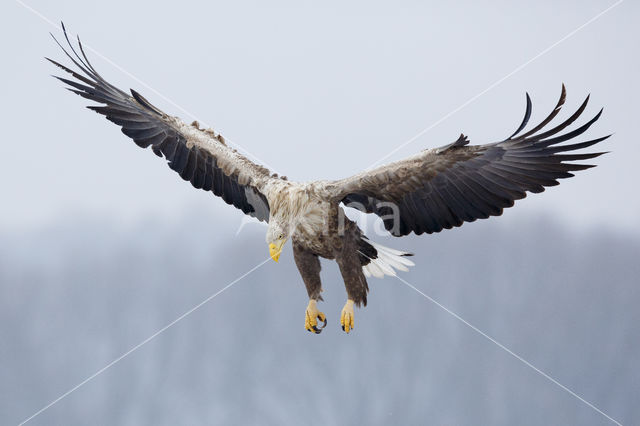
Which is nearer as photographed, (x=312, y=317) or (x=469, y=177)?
(x=469, y=177)

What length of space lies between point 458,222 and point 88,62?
1919 millimetres

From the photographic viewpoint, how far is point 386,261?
3945mm

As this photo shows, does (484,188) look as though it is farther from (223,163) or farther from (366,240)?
(223,163)

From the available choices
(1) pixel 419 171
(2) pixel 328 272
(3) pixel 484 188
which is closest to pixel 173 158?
(1) pixel 419 171

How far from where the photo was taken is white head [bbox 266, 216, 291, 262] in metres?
3.12

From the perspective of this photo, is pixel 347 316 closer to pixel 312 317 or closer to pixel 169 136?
pixel 312 317

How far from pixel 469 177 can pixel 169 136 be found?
1454mm

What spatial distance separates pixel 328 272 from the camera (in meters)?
6.63

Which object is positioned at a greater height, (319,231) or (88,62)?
(88,62)

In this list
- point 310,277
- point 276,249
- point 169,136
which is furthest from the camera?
point 169,136

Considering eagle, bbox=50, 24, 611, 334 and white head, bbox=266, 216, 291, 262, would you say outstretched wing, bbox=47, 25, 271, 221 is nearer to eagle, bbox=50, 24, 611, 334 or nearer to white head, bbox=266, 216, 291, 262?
eagle, bbox=50, 24, 611, 334

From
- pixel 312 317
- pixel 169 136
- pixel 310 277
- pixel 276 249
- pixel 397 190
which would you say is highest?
pixel 169 136

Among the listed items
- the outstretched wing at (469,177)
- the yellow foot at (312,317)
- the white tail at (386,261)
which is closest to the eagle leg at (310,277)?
the yellow foot at (312,317)

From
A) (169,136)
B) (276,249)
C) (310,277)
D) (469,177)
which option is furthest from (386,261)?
(169,136)
